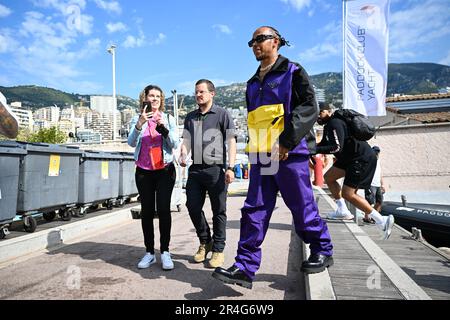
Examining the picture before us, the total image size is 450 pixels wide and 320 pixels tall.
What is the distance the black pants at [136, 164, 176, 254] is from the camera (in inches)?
142

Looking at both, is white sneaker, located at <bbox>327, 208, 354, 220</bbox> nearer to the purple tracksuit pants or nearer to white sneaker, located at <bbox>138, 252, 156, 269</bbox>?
the purple tracksuit pants

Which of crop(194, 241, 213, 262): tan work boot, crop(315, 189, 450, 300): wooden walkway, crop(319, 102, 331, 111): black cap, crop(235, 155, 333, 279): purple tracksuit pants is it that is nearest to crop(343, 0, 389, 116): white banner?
crop(319, 102, 331, 111): black cap

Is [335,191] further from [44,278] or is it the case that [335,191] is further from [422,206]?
[44,278]

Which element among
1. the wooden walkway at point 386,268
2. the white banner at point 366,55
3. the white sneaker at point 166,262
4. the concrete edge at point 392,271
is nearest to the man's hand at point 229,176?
the white sneaker at point 166,262

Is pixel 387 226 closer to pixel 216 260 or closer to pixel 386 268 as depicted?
pixel 386 268

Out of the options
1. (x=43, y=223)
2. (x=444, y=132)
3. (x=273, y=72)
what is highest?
(x=444, y=132)

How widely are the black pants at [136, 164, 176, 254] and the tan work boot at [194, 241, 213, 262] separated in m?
0.38

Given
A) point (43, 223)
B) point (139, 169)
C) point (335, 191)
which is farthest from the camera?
point (43, 223)

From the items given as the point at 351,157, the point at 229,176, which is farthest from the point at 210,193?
the point at 351,157

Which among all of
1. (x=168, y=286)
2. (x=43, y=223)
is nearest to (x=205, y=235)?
(x=168, y=286)

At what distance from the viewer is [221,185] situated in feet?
12.2

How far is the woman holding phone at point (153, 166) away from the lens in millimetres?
3582

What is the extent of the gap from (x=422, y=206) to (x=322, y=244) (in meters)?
6.16

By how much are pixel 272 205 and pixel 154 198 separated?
4.95ft
